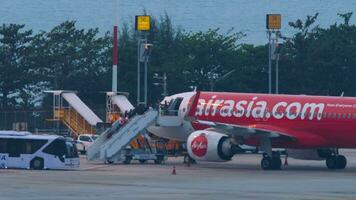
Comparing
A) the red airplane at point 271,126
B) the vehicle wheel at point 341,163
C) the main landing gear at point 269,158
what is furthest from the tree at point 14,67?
the vehicle wheel at point 341,163

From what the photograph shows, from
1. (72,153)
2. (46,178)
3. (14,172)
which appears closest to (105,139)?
(72,153)

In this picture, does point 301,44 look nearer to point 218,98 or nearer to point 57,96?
point 57,96

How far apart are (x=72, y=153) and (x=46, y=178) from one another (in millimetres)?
9302

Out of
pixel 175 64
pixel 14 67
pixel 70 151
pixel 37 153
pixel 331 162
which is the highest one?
pixel 175 64

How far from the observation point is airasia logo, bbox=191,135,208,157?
57125mm

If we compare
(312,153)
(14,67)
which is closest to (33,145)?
(312,153)

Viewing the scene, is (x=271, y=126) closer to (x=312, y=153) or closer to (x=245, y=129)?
(x=245, y=129)

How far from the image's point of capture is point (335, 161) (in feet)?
195

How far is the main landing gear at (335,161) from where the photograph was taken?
59.2 metres

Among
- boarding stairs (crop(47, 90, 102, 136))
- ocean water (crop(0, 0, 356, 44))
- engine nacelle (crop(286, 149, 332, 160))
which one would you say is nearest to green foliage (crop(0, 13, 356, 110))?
boarding stairs (crop(47, 90, 102, 136))

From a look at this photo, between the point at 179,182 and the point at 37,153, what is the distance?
1315cm

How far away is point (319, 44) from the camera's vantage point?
113688 millimetres

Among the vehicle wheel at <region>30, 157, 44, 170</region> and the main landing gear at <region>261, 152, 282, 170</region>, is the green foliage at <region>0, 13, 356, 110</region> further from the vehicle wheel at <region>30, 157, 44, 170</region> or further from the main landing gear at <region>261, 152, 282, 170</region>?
the main landing gear at <region>261, 152, 282, 170</region>

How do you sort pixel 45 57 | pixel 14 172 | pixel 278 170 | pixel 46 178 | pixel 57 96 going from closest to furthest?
pixel 46 178 → pixel 14 172 → pixel 278 170 → pixel 57 96 → pixel 45 57
